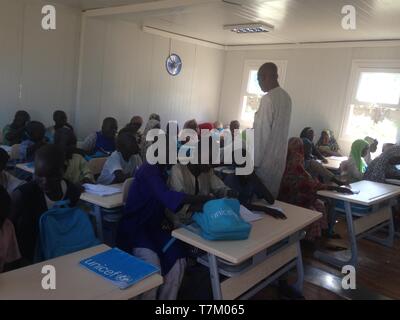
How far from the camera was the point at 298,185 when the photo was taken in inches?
136

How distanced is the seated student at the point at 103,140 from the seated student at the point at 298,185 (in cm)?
237

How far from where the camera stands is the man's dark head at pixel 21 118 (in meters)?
5.08

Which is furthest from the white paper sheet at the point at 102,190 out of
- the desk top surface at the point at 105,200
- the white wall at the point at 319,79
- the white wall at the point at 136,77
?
the white wall at the point at 319,79

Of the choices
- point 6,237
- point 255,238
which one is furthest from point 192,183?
point 6,237

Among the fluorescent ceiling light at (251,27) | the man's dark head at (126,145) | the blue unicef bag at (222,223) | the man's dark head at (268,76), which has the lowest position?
the blue unicef bag at (222,223)

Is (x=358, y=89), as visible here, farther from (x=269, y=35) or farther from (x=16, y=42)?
(x=16, y=42)

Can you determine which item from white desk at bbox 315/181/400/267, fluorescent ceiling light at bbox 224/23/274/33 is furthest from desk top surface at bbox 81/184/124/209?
fluorescent ceiling light at bbox 224/23/274/33

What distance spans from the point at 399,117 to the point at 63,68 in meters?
5.77

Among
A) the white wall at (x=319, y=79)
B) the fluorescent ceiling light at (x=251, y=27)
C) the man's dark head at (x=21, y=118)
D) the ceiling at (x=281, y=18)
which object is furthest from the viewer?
the white wall at (x=319, y=79)

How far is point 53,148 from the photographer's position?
195cm

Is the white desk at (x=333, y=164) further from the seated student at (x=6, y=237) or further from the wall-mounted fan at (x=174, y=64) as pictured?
the seated student at (x=6, y=237)

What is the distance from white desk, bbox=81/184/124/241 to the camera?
2385 millimetres

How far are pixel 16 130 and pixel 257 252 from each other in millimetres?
4262
